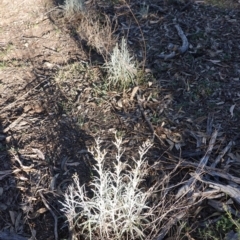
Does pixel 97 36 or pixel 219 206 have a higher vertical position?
pixel 97 36

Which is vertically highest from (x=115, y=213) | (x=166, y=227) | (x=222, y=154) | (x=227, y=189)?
(x=115, y=213)

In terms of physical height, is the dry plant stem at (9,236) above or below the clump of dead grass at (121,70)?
above

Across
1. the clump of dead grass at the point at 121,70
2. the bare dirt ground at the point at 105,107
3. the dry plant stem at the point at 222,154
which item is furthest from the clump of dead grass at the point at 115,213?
the clump of dead grass at the point at 121,70

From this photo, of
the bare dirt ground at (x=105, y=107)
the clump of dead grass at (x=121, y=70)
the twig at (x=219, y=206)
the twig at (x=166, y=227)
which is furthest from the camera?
the clump of dead grass at (x=121, y=70)

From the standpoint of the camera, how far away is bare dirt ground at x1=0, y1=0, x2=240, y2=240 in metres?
3.06

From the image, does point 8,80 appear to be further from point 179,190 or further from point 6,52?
point 179,190

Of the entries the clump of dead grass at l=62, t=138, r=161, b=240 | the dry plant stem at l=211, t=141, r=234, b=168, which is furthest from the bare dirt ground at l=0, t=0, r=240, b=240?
the clump of dead grass at l=62, t=138, r=161, b=240

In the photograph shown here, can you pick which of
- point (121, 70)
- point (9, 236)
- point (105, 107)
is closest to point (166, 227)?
point (9, 236)

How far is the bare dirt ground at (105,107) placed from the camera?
3057 mm

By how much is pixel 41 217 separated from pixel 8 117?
4.14 ft

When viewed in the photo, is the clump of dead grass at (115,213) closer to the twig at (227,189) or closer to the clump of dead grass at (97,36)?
the twig at (227,189)

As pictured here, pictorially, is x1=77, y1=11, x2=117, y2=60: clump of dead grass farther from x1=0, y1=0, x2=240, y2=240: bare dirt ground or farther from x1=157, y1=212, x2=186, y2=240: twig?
x1=157, y1=212, x2=186, y2=240: twig

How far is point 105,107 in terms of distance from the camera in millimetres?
3861

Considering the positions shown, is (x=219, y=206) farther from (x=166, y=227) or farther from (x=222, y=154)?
(x=222, y=154)
